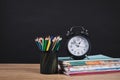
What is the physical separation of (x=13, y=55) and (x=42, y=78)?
58 centimetres

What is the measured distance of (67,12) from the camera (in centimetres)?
167

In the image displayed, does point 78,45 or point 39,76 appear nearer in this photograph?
point 39,76

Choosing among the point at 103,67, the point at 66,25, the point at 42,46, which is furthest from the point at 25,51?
the point at 103,67

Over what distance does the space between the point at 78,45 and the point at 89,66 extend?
16 cm

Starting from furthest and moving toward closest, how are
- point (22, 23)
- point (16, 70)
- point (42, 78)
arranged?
point (22, 23)
point (16, 70)
point (42, 78)

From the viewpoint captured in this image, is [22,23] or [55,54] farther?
[22,23]

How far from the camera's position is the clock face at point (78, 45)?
4.29 feet

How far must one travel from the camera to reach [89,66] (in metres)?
1.21

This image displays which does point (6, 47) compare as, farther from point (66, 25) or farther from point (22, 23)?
point (66, 25)

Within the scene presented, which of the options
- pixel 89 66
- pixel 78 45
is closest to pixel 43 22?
pixel 78 45

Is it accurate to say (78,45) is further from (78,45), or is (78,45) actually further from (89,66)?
(89,66)

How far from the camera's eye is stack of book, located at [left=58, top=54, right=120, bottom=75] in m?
1.19

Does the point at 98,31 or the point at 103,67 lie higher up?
the point at 98,31

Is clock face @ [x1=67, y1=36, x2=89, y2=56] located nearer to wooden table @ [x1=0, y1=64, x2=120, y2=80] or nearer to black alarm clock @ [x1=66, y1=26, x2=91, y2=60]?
black alarm clock @ [x1=66, y1=26, x2=91, y2=60]
